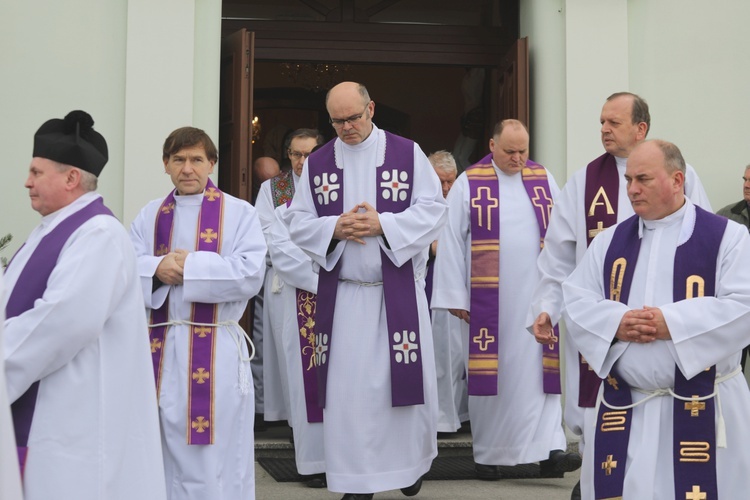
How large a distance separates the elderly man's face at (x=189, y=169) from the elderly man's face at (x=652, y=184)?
2.22 m

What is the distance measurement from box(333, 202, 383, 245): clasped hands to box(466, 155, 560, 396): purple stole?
1475mm

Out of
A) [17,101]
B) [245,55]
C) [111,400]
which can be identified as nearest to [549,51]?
[245,55]

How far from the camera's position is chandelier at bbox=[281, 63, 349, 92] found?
15.7 meters

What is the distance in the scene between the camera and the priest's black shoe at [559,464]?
8.16 meters

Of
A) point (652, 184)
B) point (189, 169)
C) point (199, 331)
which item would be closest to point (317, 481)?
point (199, 331)

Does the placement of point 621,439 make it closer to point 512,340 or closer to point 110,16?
point 512,340

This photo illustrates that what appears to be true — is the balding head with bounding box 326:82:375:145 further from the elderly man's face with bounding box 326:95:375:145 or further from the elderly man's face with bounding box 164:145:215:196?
the elderly man's face with bounding box 164:145:215:196

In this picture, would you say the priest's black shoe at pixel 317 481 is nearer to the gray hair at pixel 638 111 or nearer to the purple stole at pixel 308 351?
the purple stole at pixel 308 351

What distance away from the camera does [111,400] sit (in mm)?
4762

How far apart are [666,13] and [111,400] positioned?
258 inches

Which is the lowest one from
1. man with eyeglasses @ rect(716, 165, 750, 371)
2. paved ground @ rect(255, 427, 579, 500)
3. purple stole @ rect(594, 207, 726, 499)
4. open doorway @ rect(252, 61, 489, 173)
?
paved ground @ rect(255, 427, 579, 500)

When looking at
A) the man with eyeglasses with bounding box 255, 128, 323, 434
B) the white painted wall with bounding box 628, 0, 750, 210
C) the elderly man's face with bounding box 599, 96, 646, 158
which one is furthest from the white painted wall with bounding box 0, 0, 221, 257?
the elderly man's face with bounding box 599, 96, 646, 158

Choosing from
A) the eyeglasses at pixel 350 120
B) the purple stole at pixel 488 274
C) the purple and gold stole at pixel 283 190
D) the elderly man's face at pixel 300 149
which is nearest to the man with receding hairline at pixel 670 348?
the eyeglasses at pixel 350 120

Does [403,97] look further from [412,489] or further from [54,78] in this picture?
[412,489]
